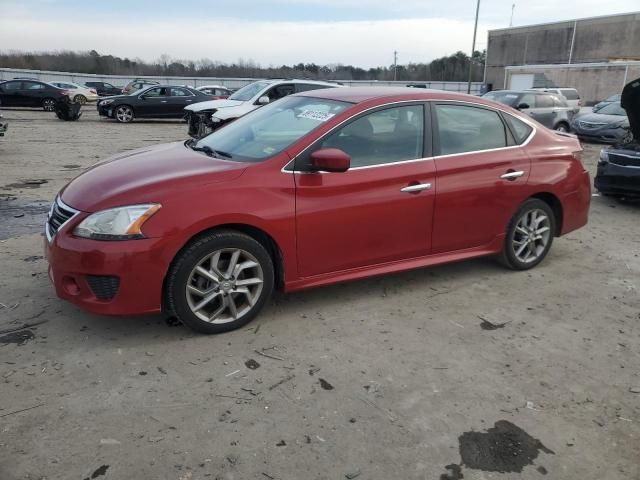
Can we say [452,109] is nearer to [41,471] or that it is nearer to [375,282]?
[375,282]

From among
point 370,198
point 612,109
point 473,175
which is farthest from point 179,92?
point 370,198

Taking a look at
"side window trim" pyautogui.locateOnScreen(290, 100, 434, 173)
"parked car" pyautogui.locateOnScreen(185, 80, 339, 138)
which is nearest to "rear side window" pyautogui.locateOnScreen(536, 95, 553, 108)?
"parked car" pyautogui.locateOnScreen(185, 80, 339, 138)

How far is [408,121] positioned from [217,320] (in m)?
2.16

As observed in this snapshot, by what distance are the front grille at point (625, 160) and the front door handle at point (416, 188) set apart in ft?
16.4

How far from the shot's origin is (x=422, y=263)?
4.53 meters

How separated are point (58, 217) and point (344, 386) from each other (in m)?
2.20

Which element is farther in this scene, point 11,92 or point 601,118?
point 11,92

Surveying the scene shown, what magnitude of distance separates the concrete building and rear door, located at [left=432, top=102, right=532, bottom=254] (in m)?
38.9

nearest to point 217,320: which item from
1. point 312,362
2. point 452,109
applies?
point 312,362

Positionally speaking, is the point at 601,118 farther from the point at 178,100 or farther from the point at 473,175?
the point at 178,100

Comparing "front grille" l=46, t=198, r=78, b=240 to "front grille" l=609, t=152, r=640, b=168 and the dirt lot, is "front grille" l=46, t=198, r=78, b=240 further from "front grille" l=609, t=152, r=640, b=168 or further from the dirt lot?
"front grille" l=609, t=152, r=640, b=168

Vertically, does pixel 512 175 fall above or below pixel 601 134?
above

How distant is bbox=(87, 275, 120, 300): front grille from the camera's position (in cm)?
341

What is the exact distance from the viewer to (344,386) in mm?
3199
